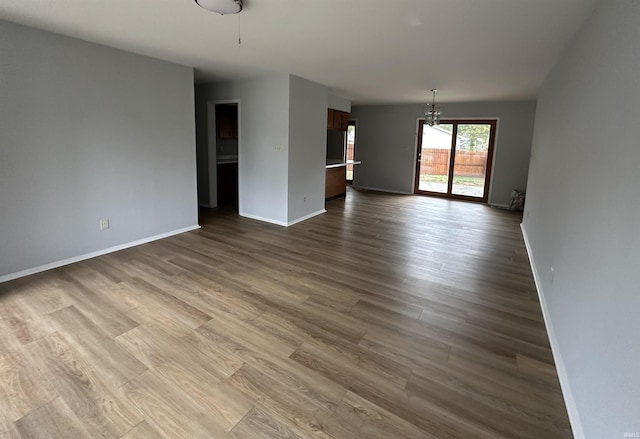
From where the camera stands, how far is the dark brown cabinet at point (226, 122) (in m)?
6.59

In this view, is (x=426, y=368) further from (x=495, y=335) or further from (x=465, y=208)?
(x=465, y=208)

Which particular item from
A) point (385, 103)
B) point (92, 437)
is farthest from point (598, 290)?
point (385, 103)

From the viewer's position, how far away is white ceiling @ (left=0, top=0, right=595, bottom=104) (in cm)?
240

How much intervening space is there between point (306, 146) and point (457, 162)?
14.7 feet

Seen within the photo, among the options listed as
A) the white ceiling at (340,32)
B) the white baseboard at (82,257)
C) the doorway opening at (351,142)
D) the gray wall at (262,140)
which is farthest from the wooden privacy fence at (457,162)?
the white baseboard at (82,257)

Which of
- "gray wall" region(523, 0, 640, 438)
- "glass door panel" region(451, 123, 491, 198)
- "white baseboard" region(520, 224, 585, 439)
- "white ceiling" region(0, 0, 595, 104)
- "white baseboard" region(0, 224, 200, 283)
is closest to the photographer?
"gray wall" region(523, 0, 640, 438)

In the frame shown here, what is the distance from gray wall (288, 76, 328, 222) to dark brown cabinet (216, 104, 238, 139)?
2.17 m

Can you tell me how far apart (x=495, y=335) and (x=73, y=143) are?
173 inches

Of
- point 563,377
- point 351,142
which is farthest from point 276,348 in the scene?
point 351,142

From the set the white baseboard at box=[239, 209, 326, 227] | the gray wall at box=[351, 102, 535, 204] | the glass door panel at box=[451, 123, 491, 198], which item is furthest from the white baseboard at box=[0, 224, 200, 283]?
the glass door panel at box=[451, 123, 491, 198]

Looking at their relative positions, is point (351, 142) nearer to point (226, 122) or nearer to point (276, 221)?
point (226, 122)

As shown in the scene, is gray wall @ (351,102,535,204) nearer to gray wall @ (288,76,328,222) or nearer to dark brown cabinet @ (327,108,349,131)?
dark brown cabinet @ (327,108,349,131)

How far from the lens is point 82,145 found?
3.50 meters

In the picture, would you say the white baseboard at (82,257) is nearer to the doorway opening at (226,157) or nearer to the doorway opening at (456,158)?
the doorway opening at (226,157)
